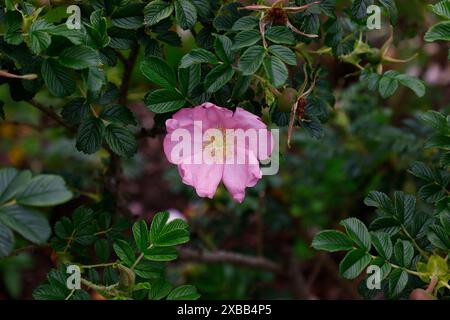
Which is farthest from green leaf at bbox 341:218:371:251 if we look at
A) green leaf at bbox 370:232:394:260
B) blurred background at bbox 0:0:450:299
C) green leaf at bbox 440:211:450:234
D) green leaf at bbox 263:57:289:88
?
blurred background at bbox 0:0:450:299

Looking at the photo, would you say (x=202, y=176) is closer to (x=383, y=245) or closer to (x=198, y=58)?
(x=198, y=58)

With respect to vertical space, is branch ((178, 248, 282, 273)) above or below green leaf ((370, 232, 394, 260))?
below

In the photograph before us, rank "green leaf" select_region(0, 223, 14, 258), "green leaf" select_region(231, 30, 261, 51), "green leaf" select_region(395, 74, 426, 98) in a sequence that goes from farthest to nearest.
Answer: "green leaf" select_region(395, 74, 426, 98), "green leaf" select_region(231, 30, 261, 51), "green leaf" select_region(0, 223, 14, 258)

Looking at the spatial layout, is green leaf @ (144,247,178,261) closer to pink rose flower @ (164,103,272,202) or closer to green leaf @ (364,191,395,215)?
pink rose flower @ (164,103,272,202)

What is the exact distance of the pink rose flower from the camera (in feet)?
3.35

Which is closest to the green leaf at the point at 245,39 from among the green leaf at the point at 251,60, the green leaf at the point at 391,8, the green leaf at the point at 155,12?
the green leaf at the point at 251,60

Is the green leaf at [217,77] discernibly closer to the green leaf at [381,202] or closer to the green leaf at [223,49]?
the green leaf at [223,49]

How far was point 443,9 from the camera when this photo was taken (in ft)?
3.40

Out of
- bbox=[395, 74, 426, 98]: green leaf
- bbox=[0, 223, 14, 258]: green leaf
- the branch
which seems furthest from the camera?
the branch

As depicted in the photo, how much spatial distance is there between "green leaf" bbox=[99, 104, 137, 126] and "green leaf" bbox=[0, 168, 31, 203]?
0.63ft

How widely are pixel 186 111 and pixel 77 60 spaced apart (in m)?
0.19

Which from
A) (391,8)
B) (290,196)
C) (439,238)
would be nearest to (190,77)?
(391,8)
